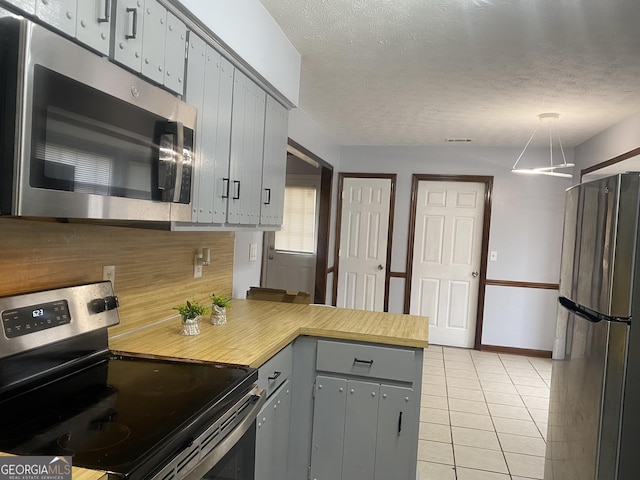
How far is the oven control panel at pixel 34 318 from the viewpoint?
47.7 inches

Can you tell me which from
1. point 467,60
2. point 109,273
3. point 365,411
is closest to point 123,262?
point 109,273

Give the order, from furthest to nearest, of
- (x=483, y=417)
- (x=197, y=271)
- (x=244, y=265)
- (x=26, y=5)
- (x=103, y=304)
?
1. (x=483, y=417)
2. (x=244, y=265)
3. (x=197, y=271)
4. (x=103, y=304)
5. (x=26, y=5)

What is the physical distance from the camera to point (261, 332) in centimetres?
202

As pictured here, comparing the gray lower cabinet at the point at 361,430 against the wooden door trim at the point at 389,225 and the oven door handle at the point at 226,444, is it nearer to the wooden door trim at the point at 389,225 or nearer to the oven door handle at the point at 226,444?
the oven door handle at the point at 226,444

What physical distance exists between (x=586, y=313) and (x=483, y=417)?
1.68m

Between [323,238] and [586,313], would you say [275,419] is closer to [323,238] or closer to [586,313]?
[586,313]

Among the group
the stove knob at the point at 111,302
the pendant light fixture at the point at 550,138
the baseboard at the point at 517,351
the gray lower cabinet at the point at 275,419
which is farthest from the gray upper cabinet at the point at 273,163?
the baseboard at the point at 517,351

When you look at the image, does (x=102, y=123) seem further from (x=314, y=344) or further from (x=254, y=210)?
(x=314, y=344)

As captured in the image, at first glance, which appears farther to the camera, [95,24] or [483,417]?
[483,417]

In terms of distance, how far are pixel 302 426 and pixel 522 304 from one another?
3.72m

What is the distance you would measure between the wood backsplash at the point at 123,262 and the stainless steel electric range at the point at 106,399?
0.30 feet

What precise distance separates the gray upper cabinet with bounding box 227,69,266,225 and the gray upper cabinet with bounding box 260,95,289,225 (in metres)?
0.07

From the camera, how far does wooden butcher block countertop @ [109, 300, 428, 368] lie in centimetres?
169

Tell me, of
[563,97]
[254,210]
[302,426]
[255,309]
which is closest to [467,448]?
[302,426]
